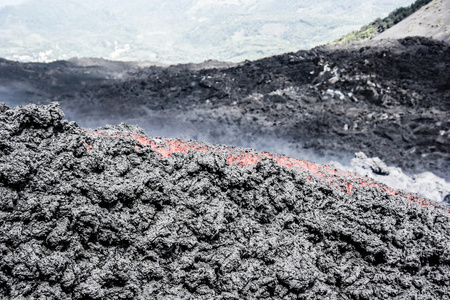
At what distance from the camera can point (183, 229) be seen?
10.9 ft

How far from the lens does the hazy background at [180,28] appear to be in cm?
8481

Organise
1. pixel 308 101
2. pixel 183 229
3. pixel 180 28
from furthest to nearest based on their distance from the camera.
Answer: pixel 180 28, pixel 308 101, pixel 183 229

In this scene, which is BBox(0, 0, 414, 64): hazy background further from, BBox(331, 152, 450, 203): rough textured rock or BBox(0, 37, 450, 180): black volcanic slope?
BBox(331, 152, 450, 203): rough textured rock

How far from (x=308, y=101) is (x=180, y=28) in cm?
12063

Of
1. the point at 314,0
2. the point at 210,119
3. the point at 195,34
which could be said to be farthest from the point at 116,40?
the point at 210,119

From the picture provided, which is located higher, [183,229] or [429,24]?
[429,24]

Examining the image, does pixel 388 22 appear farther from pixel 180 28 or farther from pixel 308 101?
pixel 180 28

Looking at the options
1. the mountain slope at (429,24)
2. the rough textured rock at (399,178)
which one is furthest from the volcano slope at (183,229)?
the mountain slope at (429,24)

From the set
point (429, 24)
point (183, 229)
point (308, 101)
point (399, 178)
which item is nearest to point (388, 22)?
point (429, 24)

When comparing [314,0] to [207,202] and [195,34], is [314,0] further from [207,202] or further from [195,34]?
[207,202]

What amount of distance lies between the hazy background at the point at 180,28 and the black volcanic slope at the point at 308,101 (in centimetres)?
5675

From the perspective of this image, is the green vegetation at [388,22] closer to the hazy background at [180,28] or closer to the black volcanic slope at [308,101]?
the black volcanic slope at [308,101]

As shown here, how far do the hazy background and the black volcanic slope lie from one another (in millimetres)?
56747

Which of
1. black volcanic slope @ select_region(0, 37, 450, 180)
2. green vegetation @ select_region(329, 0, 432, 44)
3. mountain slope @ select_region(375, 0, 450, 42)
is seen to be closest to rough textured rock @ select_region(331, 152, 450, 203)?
black volcanic slope @ select_region(0, 37, 450, 180)
